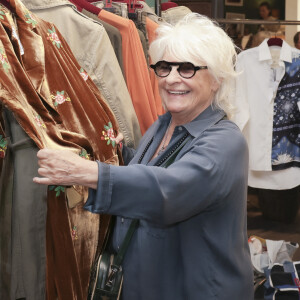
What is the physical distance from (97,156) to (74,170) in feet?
1.60

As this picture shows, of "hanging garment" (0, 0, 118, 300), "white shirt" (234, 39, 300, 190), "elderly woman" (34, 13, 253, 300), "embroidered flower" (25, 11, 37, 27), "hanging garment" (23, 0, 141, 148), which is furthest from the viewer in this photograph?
"white shirt" (234, 39, 300, 190)

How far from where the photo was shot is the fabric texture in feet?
4.01

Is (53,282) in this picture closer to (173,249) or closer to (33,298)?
(33,298)

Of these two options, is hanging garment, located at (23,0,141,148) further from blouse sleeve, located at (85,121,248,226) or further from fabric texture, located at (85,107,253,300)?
blouse sleeve, located at (85,121,248,226)

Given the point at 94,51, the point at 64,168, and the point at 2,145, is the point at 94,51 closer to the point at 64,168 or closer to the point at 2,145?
the point at 2,145

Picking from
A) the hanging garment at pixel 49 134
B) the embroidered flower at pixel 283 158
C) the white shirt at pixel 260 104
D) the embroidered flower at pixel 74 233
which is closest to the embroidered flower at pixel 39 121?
the hanging garment at pixel 49 134

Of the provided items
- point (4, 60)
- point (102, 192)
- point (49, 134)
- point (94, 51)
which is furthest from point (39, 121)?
point (94, 51)

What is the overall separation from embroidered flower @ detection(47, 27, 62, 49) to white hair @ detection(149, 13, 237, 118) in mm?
295

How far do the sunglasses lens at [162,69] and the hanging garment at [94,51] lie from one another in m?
0.38

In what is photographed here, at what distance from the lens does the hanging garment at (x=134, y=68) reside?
2.17 m

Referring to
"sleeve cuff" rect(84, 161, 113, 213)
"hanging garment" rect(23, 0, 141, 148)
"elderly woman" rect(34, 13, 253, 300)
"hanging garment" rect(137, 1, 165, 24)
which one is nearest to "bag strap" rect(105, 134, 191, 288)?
"elderly woman" rect(34, 13, 253, 300)

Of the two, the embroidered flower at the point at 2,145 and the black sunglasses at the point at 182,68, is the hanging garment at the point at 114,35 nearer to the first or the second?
the black sunglasses at the point at 182,68

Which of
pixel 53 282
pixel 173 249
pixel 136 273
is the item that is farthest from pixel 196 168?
pixel 53 282

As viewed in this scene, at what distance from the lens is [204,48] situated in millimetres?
1459
